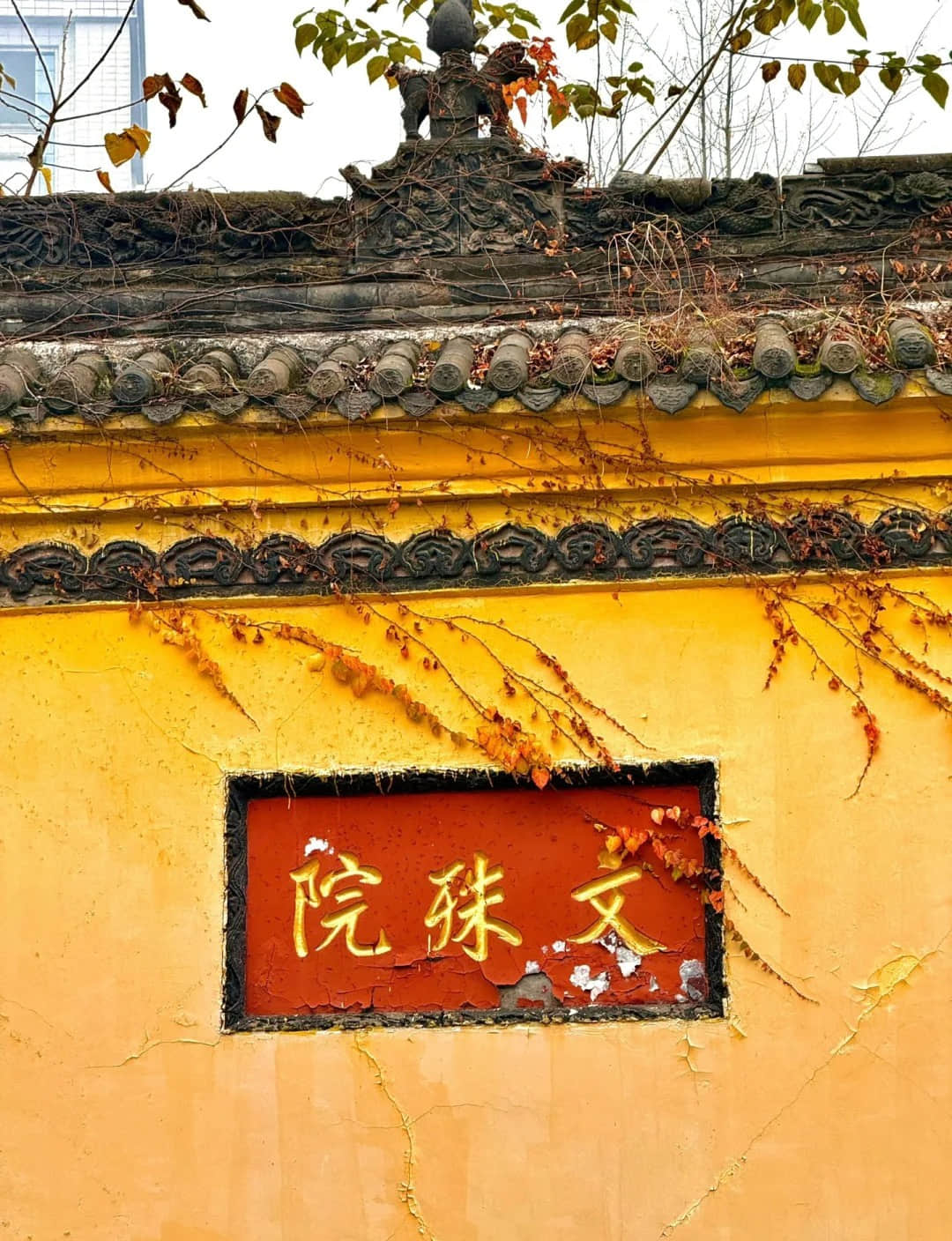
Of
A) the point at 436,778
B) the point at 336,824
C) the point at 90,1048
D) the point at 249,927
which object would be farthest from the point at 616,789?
the point at 90,1048

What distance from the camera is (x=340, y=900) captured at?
4918 mm

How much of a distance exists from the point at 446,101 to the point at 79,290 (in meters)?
1.60

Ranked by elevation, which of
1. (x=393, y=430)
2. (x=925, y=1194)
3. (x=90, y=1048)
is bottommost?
(x=925, y=1194)

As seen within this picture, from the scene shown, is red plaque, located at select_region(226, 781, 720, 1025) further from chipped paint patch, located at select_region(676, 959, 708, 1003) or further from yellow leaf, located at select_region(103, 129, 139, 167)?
yellow leaf, located at select_region(103, 129, 139, 167)

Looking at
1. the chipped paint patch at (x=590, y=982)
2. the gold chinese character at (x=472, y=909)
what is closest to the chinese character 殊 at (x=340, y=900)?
the gold chinese character at (x=472, y=909)

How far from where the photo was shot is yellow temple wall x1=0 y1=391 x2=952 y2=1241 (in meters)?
4.63

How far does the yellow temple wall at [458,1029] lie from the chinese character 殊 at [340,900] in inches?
10.8

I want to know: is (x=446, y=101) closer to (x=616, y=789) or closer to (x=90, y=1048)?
(x=616, y=789)

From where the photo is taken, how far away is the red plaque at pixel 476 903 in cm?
483

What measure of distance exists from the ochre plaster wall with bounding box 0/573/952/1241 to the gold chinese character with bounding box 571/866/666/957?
271mm

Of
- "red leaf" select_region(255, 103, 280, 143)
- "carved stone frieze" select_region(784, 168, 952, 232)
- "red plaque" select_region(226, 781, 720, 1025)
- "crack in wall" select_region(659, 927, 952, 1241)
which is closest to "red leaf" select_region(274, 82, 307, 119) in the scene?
"red leaf" select_region(255, 103, 280, 143)

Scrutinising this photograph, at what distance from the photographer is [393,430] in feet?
15.9

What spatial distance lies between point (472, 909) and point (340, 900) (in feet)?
1.41

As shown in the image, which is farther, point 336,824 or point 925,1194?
point 336,824
